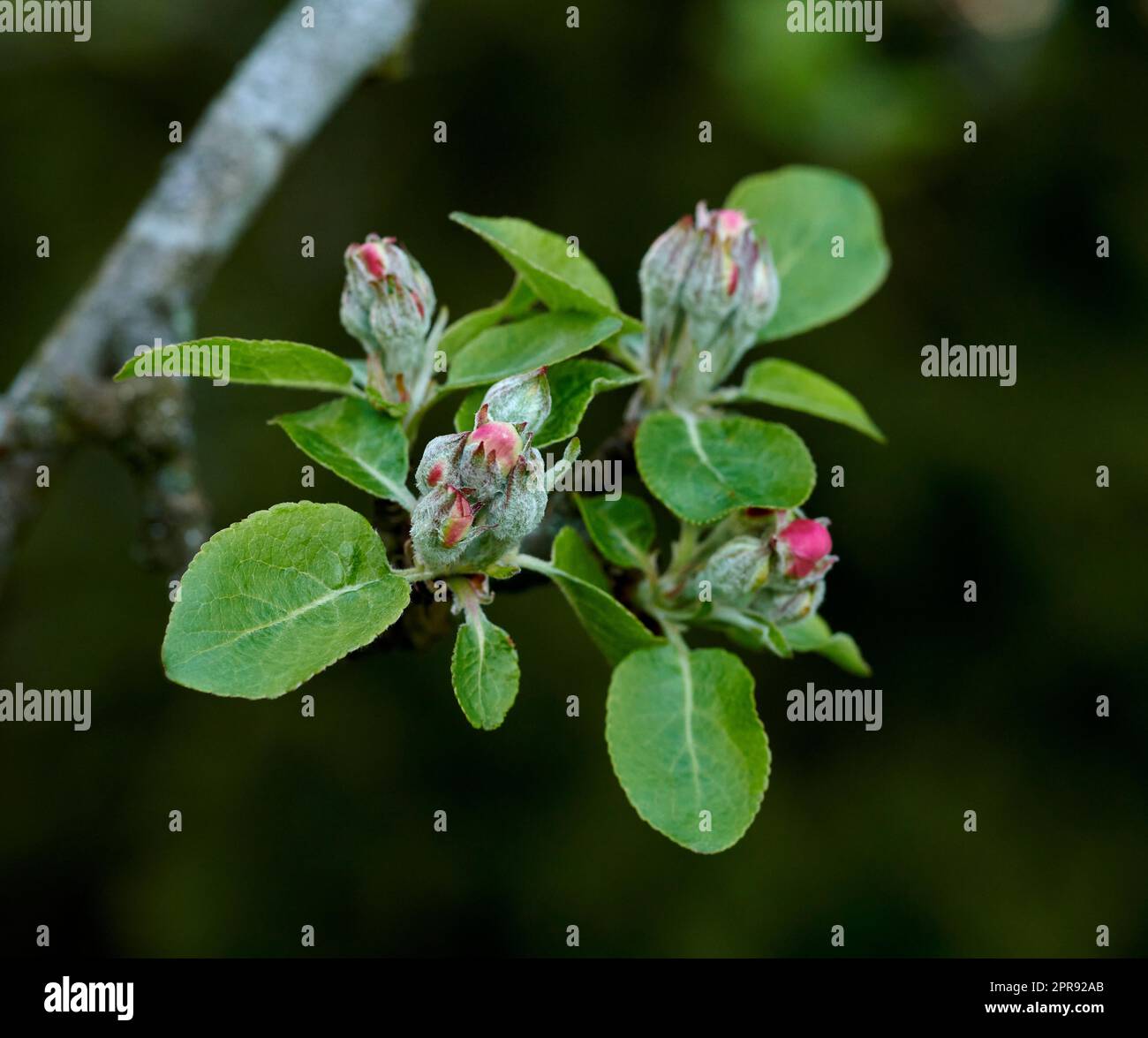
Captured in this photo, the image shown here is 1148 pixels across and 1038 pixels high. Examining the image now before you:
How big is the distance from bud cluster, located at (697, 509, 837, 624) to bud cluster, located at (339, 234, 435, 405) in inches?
10.9

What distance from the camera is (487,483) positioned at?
0.71 meters

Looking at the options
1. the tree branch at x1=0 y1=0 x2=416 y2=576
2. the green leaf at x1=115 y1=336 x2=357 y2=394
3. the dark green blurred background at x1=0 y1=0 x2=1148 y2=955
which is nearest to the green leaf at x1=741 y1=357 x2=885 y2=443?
the green leaf at x1=115 y1=336 x2=357 y2=394

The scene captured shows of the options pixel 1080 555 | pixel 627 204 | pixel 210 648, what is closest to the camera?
pixel 210 648

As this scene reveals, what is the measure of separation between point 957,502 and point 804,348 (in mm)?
401

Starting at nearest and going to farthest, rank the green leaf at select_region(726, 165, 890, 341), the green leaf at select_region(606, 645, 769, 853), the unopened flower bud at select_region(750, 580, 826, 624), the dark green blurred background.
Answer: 1. the green leaf at select_region(606, 645, 769, 853)
2. the unopened flower bud at select_region(750, 580, 826, 624)
3. the green leaf at select_region(726, 165, 890, 341)
4. the dark green blurred background

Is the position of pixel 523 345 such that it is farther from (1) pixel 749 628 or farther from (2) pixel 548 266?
(1) pixel 749 628

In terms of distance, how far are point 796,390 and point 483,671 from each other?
0.42 meters

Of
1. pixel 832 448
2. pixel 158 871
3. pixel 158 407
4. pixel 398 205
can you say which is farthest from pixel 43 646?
pixel 832 448

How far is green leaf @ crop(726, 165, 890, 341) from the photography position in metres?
1.14

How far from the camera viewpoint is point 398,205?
239cm

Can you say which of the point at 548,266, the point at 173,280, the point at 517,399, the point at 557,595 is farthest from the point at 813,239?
the point at 557,595

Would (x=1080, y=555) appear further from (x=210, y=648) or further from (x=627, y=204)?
(x=210, y=648)

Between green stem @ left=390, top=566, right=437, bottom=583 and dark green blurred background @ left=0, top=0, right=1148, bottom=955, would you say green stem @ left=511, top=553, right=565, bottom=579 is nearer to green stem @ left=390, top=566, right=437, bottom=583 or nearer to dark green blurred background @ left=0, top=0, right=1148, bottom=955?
green stem @ left=390, top=566, right=437, bottom=583

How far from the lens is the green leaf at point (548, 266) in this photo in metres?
0.85
